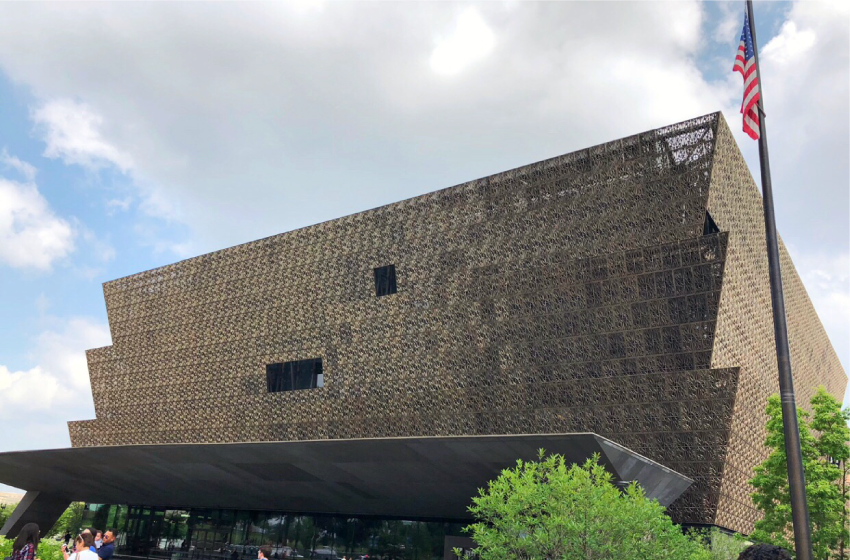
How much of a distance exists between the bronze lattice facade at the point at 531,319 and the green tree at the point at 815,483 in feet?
3.31

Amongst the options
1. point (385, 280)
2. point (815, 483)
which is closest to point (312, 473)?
point (385, 280)

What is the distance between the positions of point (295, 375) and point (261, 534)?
7569 millimetres

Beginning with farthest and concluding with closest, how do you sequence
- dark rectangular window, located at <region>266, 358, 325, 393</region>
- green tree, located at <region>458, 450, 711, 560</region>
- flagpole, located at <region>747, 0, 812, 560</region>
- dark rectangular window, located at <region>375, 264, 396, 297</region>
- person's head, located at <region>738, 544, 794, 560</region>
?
dark rectangular window, located at <region>266, 358, 325, 393</region> < dark rectangular window, located at <region>375, 264, 396, 297</region> < green tree, located at <region>458, 450, 711, 560</region> < flagpole, located at <region>747, 0, 812, 560</region> < person's head, located at <region>738, 544, 794, 560</region>

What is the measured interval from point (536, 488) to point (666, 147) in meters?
16.8

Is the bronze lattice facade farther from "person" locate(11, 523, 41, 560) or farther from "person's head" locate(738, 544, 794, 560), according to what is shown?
"person's head" locate(738, 544, 794, 560)

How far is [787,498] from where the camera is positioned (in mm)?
25297

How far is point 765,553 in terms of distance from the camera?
4.07 metres

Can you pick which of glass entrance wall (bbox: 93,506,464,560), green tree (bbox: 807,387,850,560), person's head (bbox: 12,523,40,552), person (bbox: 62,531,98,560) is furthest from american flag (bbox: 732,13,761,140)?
glass entrance wall (bbox: 93,506,464,560)

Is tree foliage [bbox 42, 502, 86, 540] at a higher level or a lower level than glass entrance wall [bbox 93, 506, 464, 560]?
higher

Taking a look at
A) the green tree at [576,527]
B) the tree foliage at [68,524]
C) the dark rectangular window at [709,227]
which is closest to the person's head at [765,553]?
the green tree at [576,527]

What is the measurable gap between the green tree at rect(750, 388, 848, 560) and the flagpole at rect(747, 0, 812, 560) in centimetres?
1669

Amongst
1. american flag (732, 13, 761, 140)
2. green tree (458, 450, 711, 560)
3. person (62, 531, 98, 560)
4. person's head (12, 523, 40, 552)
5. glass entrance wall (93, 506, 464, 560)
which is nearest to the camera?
person (62, 531, 98, 560)

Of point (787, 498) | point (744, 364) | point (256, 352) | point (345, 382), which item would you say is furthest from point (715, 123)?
point (256, 352)

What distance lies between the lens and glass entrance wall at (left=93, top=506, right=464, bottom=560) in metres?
28.1
